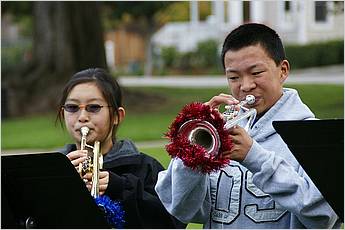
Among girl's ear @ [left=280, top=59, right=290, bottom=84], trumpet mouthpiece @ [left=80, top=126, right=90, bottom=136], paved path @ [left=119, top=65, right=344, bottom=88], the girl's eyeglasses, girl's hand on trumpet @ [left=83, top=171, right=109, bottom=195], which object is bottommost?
paved path @ [left=119, top=65, right=344, bottom=88]

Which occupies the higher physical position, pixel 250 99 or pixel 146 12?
pixel 146 12

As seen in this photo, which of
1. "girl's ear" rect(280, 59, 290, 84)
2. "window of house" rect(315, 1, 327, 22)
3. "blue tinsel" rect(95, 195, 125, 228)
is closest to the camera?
"girl's ear" rect(280, 59, 290, 84)

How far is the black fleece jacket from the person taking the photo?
379 cm

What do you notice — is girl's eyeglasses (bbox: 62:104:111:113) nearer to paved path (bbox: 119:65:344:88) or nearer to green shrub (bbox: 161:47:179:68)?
paved path (bbox: 119:65:344:88)

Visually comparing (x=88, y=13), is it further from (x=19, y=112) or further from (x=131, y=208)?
(x=131, y=208)

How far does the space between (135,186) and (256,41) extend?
854 millimetres

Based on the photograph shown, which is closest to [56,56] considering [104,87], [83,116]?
[104,87]

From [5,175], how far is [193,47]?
2949cm

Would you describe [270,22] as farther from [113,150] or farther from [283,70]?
[283,70]

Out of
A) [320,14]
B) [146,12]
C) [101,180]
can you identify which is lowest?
[101,180]

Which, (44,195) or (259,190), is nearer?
(44,195)

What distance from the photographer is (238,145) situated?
3082 millimetres

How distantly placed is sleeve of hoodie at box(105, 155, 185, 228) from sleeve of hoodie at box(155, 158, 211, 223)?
0.35 meters

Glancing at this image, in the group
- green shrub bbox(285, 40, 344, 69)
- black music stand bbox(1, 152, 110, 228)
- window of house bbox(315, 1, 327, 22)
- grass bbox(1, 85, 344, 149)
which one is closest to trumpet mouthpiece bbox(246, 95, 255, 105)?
black music stand bbox(1, 152, 110, 228)
